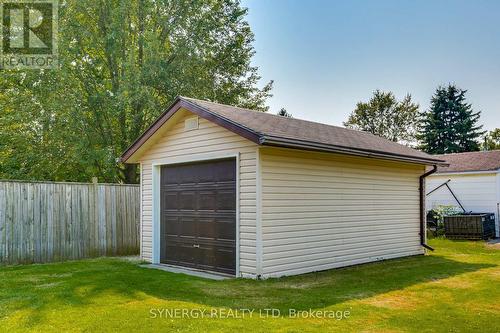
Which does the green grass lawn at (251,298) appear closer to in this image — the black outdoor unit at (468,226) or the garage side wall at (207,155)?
the garage side wall at (207,155)

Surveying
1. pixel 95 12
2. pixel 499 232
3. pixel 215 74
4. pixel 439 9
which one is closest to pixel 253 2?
pixel 215 74

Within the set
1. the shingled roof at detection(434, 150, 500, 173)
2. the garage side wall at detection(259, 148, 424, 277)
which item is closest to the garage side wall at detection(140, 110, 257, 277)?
the garage side wall at detection(259, 148, 424, 277)

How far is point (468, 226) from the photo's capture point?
14766mm

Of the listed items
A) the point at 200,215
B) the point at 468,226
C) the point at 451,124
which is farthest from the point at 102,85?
the point at 451,124

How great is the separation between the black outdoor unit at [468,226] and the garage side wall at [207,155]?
10.4 meters

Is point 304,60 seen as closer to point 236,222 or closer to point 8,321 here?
point 236,222

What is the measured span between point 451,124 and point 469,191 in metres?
17.9

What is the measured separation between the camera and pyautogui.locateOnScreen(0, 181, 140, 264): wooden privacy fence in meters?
9.04

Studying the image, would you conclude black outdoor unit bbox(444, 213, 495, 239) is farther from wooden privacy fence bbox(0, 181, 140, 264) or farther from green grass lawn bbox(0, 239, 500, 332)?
wooden privacy fence bbox(0, 181, 140, 264)

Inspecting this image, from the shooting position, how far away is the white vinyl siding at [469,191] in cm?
1627

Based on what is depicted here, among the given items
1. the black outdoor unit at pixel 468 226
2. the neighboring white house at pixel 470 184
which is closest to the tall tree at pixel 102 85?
the neighboring white house at pixel 470 184

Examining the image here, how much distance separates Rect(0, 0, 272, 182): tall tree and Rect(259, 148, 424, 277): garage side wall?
8447 millimetres

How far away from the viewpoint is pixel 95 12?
16.2 metres

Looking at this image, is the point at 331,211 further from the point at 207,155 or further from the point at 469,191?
the point at 469,191
